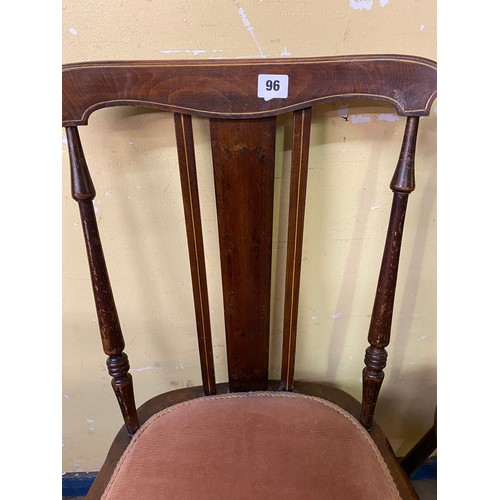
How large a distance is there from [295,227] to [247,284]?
110 millimetres

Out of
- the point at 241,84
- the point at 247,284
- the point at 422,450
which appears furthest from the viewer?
the point at 422,450

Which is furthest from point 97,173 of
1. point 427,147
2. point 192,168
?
point 427,147

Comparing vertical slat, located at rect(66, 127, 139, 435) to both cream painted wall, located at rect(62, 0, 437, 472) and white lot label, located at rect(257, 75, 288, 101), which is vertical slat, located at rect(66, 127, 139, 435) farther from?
white lot label, located at rect(257, 75, 288, 101)

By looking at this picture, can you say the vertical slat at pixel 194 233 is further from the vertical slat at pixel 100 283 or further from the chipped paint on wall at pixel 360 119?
the chipped paint on wall at pixel 360 119

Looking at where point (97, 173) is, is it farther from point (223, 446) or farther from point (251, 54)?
point (223, 446)

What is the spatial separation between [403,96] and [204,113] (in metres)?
0.25

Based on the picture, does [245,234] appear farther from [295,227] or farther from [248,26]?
[248,26]

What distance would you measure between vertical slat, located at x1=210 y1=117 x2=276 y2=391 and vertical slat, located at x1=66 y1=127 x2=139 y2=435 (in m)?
0.16

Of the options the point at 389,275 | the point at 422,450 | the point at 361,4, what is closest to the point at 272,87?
the point at 361,4

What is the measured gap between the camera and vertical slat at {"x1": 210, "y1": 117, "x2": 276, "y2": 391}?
1.96ft

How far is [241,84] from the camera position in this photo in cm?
56

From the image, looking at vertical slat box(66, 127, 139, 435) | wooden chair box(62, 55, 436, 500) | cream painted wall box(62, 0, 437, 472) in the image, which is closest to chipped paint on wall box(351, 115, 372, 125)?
cream painted wall box(62, 0, 437, 472)

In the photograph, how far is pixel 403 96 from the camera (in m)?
0.57

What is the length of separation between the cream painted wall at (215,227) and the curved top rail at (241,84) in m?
0.08
